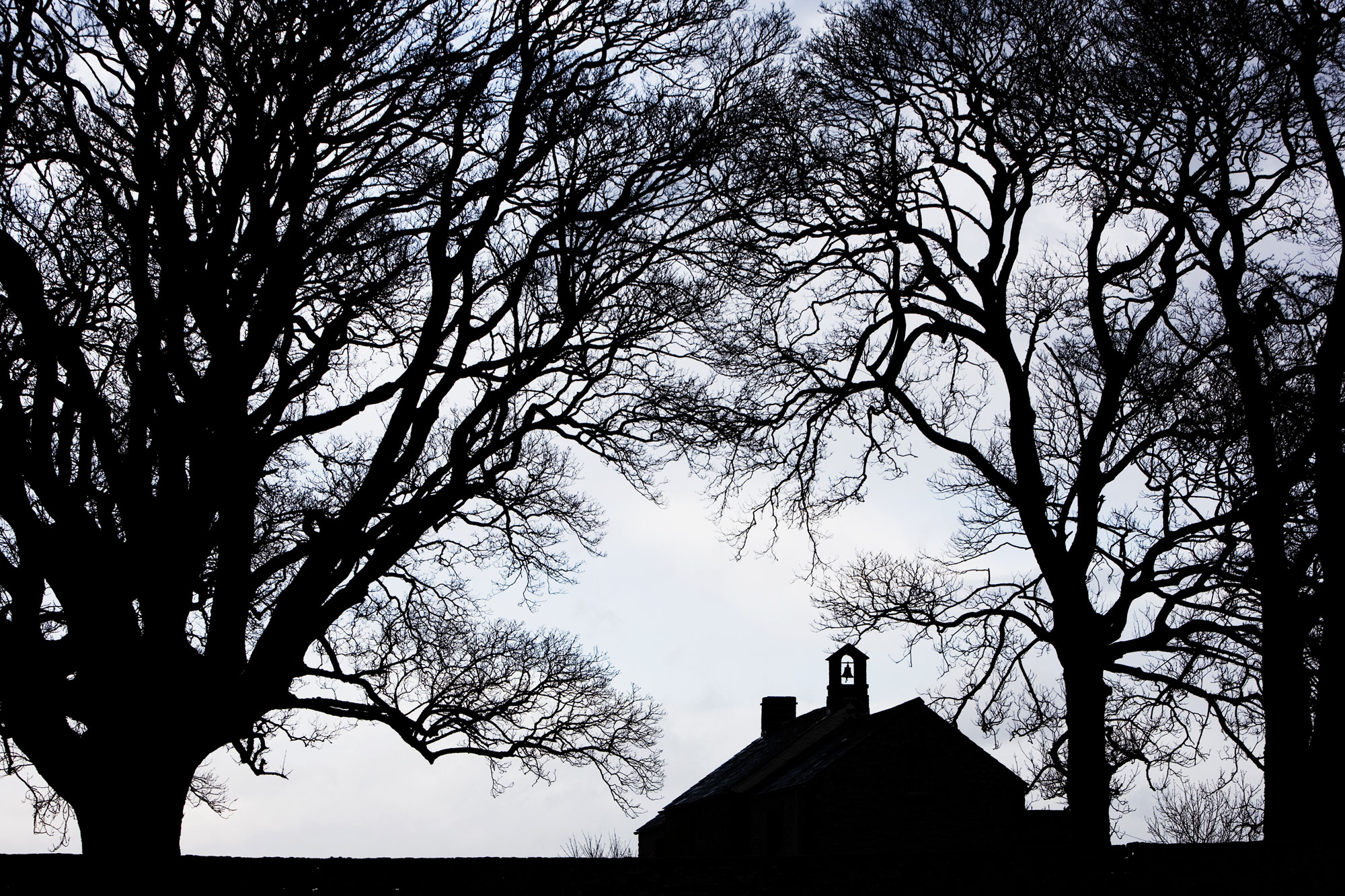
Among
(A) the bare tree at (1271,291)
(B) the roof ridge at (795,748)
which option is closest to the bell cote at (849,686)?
(B) the roof ridge at (795,748)

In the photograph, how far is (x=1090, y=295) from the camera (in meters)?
15.6

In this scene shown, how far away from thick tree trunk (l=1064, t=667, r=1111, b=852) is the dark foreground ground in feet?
2.54

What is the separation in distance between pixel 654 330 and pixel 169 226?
4.80 metres

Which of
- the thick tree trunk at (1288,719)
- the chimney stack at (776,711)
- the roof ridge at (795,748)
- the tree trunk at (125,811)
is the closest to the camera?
the tree trunk at (125,811)

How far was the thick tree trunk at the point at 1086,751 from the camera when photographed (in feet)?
46.7

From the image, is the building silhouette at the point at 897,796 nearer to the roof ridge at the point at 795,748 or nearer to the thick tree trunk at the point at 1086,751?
the roof ridge at the point at 795,748

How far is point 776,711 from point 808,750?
10062 mm

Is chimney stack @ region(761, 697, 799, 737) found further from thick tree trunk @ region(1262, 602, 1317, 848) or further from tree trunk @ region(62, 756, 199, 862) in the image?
tree trunk @ region(62, 756, 199, 862)

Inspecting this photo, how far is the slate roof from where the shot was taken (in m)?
38.8

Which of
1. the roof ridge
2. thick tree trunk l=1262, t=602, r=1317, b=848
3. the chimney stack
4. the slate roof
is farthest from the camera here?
the chimney stack

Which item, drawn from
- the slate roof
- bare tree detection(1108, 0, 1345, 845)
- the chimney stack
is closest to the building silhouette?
the slate roof

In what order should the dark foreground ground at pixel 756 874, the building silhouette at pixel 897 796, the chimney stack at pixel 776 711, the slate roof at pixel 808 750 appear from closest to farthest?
the dark foreground ground at pixel 756 874
the building silhouette at pixel 897 796
the slate roof at pixel 808 750
the chimney stack at pixel 776 711

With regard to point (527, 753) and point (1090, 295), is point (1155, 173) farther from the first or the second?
point (527, 753)

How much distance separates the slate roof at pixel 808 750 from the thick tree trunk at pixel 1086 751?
841 inches
